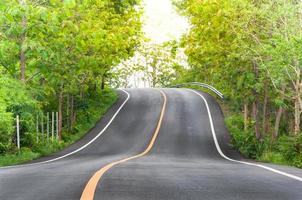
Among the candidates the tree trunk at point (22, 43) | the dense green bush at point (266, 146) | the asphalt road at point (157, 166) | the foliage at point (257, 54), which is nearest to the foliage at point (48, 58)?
the tree trunk at point (22, 43)

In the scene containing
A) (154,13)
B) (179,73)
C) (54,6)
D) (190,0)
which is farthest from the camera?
(154,13)

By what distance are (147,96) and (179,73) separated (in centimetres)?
4279

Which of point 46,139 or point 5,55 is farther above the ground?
point 5,55

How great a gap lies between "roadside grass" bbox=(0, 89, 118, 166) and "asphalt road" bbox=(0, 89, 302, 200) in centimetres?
80

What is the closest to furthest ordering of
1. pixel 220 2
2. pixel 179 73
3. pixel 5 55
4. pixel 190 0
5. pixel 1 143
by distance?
Answer: pixel 1 143 < pixel 5 55 < pixel 220 2 < pixel 190 0 < pixel 179 73

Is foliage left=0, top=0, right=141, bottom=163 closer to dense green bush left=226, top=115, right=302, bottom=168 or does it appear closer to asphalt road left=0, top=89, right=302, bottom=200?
asphalt road left=0, top=89, right=302, bottom=200

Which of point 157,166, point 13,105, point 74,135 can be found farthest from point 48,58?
point 157,166

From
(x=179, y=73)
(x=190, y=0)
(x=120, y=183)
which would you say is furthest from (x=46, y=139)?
(x=179, y=73)

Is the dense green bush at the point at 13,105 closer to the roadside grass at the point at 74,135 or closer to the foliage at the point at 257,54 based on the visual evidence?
the roadside grass at the point at 74,135

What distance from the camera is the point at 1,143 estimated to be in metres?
22.6

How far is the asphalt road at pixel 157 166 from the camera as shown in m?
8.44

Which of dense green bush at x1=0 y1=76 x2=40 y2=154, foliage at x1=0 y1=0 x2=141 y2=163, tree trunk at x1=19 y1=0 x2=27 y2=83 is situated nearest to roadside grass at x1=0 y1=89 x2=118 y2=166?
foliage at x1=0 y1=0 x2=141 y2=163

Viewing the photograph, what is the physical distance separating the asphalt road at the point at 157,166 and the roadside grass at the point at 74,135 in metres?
0.80

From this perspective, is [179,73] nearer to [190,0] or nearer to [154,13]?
[190,0]
